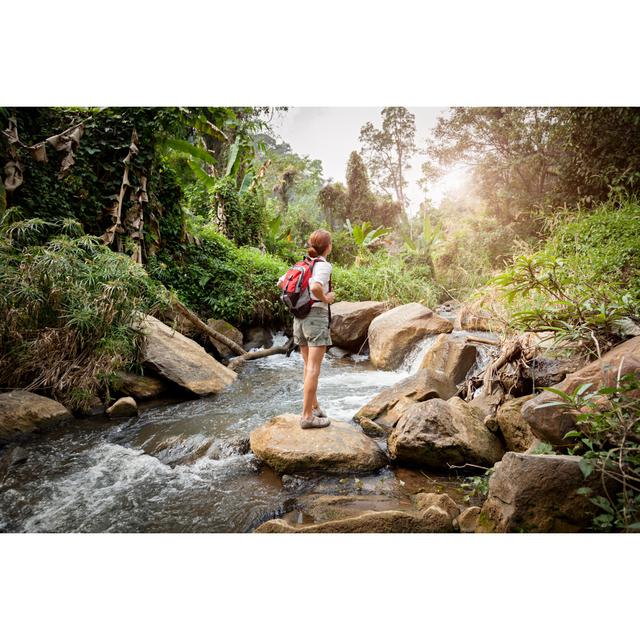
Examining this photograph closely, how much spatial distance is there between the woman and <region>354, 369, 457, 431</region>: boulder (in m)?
0.75

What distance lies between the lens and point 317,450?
2357 mm

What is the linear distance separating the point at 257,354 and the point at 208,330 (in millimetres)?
726

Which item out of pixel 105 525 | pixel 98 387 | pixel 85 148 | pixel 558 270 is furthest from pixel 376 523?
pixel 85 148

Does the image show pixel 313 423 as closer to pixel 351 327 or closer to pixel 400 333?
pixel 400 333

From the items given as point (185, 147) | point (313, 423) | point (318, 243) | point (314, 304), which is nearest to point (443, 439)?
point (313, 423)

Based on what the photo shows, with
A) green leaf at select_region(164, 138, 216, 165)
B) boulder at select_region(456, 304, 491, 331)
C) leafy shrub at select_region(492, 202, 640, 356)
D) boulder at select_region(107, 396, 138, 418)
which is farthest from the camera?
green leaf at select_region(164, 138, 216, 165)

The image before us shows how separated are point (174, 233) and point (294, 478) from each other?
4.71 m

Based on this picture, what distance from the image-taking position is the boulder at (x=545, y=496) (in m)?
1.61

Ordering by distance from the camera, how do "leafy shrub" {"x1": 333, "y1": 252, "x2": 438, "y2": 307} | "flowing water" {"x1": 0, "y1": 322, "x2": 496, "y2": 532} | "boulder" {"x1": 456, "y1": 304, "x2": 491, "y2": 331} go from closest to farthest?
"flowing water" {"x1": 0, "y1": 322, "x2": 496, "y2": 532} < "boulder" {"x1": 456, "y1": 304, "x2": 491, "y2": 331} < "leafy shrub" {"x1": 333, "y1": 252, "x2": 438, "y2": 307}

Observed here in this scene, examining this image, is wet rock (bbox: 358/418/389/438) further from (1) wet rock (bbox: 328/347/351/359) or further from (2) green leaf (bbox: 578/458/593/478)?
(1) wet rock (bbox: 328/347/351/359)

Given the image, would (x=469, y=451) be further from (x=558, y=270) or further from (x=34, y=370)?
(x=34, y=370)

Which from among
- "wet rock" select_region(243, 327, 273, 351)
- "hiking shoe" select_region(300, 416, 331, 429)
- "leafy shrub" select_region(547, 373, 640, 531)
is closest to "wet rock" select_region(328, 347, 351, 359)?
"wet rock" select_region(243, 327, 273, 351)

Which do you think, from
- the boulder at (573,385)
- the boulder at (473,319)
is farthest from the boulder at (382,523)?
the boulder at (473,319)

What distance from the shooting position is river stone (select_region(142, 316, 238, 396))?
12.3 ft
